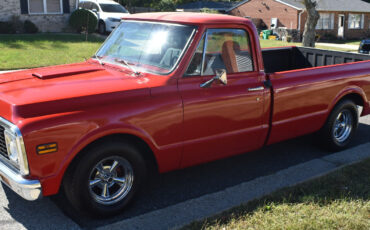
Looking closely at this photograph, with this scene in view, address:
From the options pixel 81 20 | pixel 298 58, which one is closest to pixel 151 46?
pixel 298 58

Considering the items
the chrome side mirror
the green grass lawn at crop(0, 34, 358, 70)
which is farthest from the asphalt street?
the green grass lawn at crop(0, 34, 358, 70)

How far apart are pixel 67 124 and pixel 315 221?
2427 mm

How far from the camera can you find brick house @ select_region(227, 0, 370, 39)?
1624 inches

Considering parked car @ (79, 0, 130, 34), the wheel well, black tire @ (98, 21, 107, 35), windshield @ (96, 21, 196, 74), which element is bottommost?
the wheel well

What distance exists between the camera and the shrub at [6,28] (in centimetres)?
2111

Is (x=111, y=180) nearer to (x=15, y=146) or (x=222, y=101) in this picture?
(x=15, y=146)

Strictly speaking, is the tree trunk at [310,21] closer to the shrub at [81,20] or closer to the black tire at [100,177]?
the shrub at [81,20]

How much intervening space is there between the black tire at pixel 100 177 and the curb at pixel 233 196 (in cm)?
23

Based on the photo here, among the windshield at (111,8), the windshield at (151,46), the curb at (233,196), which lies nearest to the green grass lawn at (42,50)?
the windshield at (111,8)

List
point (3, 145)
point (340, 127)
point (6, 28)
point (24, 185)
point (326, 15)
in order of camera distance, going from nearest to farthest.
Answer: point (24, 185) < point (3, 145) < point (340, 127) < point (6, 28) < point (326, 15)

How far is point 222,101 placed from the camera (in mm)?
4602

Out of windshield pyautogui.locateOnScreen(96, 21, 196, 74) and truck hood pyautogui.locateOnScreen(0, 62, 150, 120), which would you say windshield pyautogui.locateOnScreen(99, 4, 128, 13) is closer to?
windshield pyautogui.locateOnScreen(96, 21, 196, 74)

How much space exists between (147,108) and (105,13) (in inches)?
844

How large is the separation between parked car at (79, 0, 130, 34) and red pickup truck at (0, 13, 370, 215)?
1901cm
